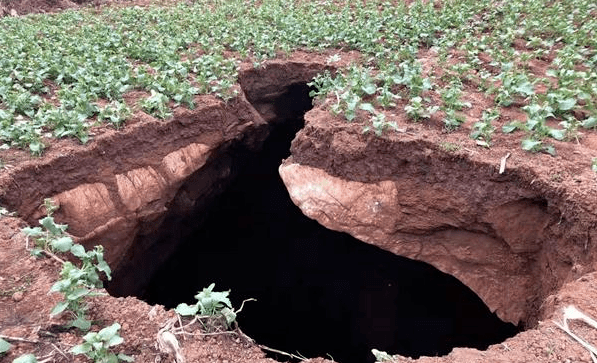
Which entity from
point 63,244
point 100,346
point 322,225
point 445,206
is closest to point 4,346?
point 100,346

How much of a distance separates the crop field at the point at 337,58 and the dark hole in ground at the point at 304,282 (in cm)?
167

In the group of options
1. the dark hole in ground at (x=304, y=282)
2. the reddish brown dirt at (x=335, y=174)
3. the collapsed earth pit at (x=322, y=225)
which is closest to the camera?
the reddish brown dirt at (x=335, y=174)

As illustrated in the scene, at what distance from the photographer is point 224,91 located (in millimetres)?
6324

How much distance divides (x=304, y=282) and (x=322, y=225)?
7.23 ft

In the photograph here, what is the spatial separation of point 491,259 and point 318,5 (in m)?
7.53

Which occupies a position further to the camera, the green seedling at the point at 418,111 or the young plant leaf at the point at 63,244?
the green seedling at the point at 418,111

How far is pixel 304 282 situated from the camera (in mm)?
8031

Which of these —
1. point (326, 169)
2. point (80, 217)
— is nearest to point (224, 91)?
point (326, 169)

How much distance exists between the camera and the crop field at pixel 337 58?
16.6ft

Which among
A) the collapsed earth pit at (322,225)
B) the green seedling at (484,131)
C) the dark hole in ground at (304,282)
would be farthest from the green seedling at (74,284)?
the dark hole in ground at (304,282)

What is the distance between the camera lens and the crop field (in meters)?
5.05

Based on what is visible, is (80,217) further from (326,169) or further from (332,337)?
(332,337)

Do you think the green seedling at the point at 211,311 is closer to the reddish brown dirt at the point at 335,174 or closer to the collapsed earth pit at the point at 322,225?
the reddish brown dirt at the point at 335,174

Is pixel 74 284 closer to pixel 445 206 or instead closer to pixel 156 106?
pixel 156 106
